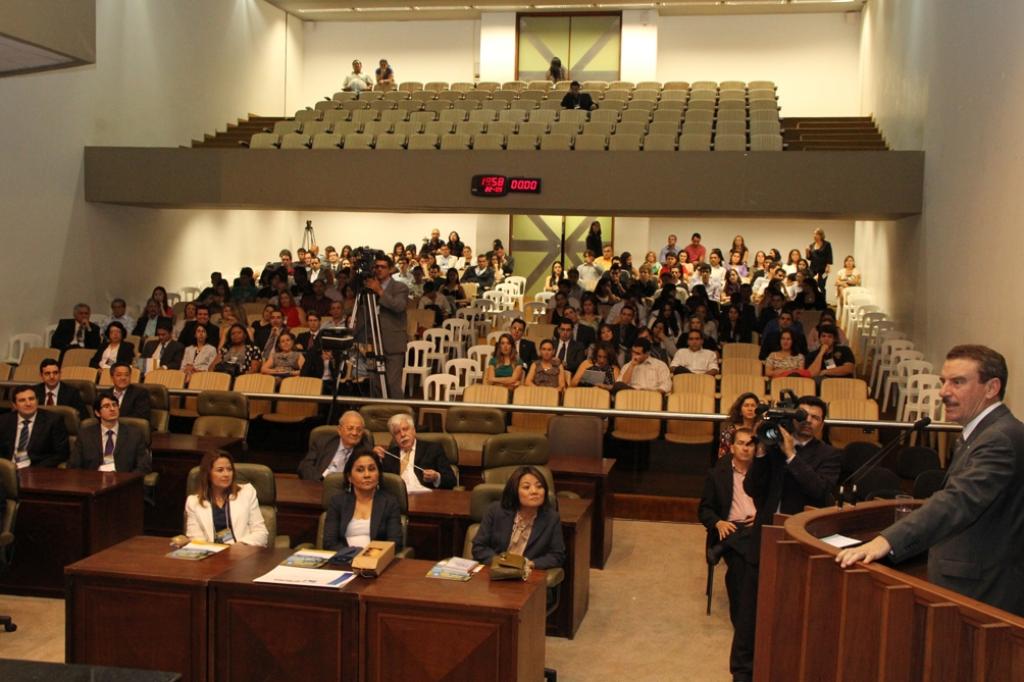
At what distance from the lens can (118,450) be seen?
721 cm

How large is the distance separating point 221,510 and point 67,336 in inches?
284

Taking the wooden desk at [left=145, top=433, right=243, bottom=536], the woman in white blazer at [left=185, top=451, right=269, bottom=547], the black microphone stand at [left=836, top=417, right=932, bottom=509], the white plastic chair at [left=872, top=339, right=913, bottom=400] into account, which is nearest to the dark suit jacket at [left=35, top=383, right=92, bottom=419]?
the wooden desk at [left=145, top=433, right=243, bottom=536]

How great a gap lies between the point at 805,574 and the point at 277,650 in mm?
2443

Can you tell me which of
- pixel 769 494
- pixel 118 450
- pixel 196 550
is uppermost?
pixel 769 494

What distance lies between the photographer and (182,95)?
52.1ft

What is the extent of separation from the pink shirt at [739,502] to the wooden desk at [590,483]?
124 cm

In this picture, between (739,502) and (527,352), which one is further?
(527,352)

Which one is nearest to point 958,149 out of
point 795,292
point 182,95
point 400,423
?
point 795,292

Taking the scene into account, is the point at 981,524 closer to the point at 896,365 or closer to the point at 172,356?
the point at 896,365

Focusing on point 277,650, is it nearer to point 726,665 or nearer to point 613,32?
point 726,665

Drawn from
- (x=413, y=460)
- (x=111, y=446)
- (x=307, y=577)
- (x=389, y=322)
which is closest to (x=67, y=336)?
(x=389, y=322)

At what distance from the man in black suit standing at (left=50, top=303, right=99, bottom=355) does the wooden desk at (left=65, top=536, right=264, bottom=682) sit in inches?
303

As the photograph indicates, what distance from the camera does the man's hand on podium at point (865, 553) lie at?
3010 millimetres

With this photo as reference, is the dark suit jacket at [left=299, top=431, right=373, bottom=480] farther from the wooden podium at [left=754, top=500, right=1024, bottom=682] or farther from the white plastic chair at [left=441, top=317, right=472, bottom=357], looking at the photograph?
the white plastic chair at [left=441, top=317, right=472, bottom=357]
